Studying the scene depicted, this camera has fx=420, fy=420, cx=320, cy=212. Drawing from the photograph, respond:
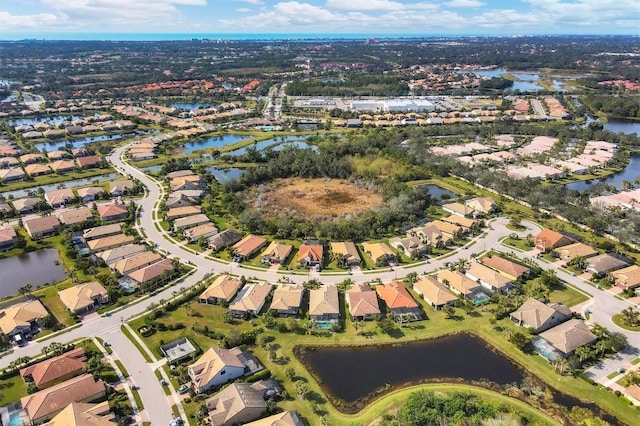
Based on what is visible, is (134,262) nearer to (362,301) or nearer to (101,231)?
(101,231)

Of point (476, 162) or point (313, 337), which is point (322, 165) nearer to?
point (476, 162)

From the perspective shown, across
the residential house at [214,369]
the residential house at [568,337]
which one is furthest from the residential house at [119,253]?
the residential house at [568,337]

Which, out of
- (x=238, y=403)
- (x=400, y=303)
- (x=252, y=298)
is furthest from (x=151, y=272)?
(x=400, y=303)

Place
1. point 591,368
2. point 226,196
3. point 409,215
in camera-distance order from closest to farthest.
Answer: point 591,368, point 409,215, point 226,196

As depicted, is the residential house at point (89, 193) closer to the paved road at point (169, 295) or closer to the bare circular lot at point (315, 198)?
the paved road at point (169, 295)

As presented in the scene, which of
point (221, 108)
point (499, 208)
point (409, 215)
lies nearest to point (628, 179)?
point (499, 208)

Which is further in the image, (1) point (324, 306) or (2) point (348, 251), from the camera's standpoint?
(2) point (348, 251)
